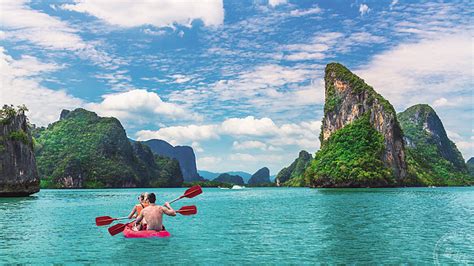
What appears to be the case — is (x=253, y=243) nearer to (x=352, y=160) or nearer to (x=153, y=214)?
(x=153, y=214)

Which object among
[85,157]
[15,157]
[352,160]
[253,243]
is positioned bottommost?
[253,243]

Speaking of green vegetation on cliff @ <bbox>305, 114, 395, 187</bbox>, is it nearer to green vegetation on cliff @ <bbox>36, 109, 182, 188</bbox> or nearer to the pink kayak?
green vegetation on cliff @ <bbox>36, 109, 182, 188</bbox>

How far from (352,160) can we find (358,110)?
2129 cm

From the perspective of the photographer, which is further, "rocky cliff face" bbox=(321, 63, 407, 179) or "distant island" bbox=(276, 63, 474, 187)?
"rocky cliff face" bbox=(321, 63, 407, 179)

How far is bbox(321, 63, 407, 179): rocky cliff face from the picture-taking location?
128 metres

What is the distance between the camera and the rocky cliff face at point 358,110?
420 feet

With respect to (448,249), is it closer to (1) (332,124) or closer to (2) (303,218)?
(2) (303,218)

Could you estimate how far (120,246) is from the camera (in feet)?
63.1

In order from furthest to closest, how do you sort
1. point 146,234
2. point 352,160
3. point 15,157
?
point 352,160 → point 15,157 → point 146,234

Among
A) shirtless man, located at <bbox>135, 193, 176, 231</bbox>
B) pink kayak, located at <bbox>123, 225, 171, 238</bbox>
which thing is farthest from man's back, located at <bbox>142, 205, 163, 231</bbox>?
pink kayak, located at <bbox>123, 225, 171, 238</bbox>

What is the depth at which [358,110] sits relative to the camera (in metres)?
136

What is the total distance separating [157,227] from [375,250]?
375 inches

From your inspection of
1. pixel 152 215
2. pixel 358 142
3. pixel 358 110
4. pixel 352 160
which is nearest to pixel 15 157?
pixel 152 215

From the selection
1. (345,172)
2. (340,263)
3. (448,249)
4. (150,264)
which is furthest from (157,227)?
(345,172)
